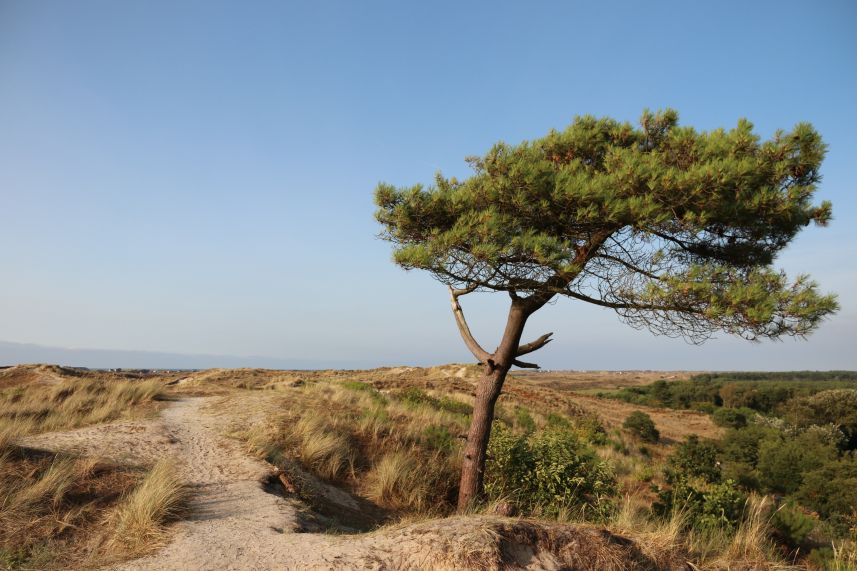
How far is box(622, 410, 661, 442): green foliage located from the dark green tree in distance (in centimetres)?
2386

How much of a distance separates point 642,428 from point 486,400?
81.0ft

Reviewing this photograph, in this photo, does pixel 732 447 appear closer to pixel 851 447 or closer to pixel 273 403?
pixel 851 447

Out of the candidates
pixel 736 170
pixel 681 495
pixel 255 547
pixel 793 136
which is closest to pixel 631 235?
pixel 736 170

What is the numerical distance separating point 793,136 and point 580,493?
6301mm

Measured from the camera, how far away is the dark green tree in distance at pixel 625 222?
639 cm

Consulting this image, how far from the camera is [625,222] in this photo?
6.99 metres

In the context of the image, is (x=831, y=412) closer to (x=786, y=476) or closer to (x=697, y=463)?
(x=786, y=476)

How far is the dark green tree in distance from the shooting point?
639cm

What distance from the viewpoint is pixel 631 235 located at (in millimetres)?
7430

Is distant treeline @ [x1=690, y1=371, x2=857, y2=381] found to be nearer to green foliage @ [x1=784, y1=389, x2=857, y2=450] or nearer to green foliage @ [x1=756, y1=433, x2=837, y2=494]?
green foliage @ [x1=784, y1=389, x2=857, y2=450]

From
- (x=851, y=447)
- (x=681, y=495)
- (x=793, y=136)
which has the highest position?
(x=793, y=136)

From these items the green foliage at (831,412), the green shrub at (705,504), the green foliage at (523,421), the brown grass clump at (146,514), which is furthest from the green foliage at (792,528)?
the green foliage at (831,412)

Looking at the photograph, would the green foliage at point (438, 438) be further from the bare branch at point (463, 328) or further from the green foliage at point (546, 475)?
the bare branch at point (463, 328)

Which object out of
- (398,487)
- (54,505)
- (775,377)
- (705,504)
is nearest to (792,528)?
(705,504)
